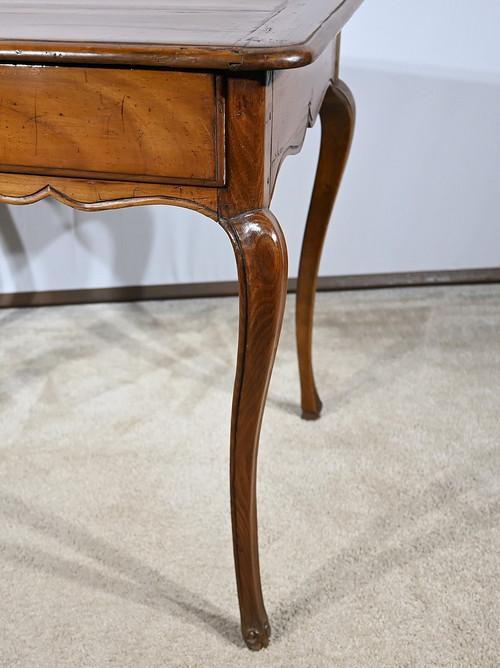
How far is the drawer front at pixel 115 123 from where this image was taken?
0.71 m

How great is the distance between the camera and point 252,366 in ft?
2.69

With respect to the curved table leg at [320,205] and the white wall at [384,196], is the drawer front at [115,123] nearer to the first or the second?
the curved table leg at [320,205]

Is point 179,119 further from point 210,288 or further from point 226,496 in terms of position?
point 210,288

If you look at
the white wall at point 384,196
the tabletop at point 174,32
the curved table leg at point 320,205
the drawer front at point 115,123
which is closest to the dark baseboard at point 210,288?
the white wall at point 384,196

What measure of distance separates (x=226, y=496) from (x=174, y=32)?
0.71 metres

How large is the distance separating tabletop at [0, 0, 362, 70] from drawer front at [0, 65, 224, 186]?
26 millimetres

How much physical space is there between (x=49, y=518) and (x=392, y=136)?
46.3 inches

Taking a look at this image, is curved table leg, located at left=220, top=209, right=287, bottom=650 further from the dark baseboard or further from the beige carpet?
the dark baseboard

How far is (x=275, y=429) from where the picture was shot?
1374mm

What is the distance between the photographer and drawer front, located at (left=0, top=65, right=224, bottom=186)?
71 centimetres

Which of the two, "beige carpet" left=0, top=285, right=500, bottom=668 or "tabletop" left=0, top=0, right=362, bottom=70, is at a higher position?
"tabletop" left=0, top=0, right=362, bottom=70

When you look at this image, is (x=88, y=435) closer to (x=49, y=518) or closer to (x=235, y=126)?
(x=49, y=518)

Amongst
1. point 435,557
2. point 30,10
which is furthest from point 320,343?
point 30,10

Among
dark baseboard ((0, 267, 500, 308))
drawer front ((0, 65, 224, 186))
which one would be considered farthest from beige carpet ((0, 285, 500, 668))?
drawer front ((0, 65, 224, 186))
